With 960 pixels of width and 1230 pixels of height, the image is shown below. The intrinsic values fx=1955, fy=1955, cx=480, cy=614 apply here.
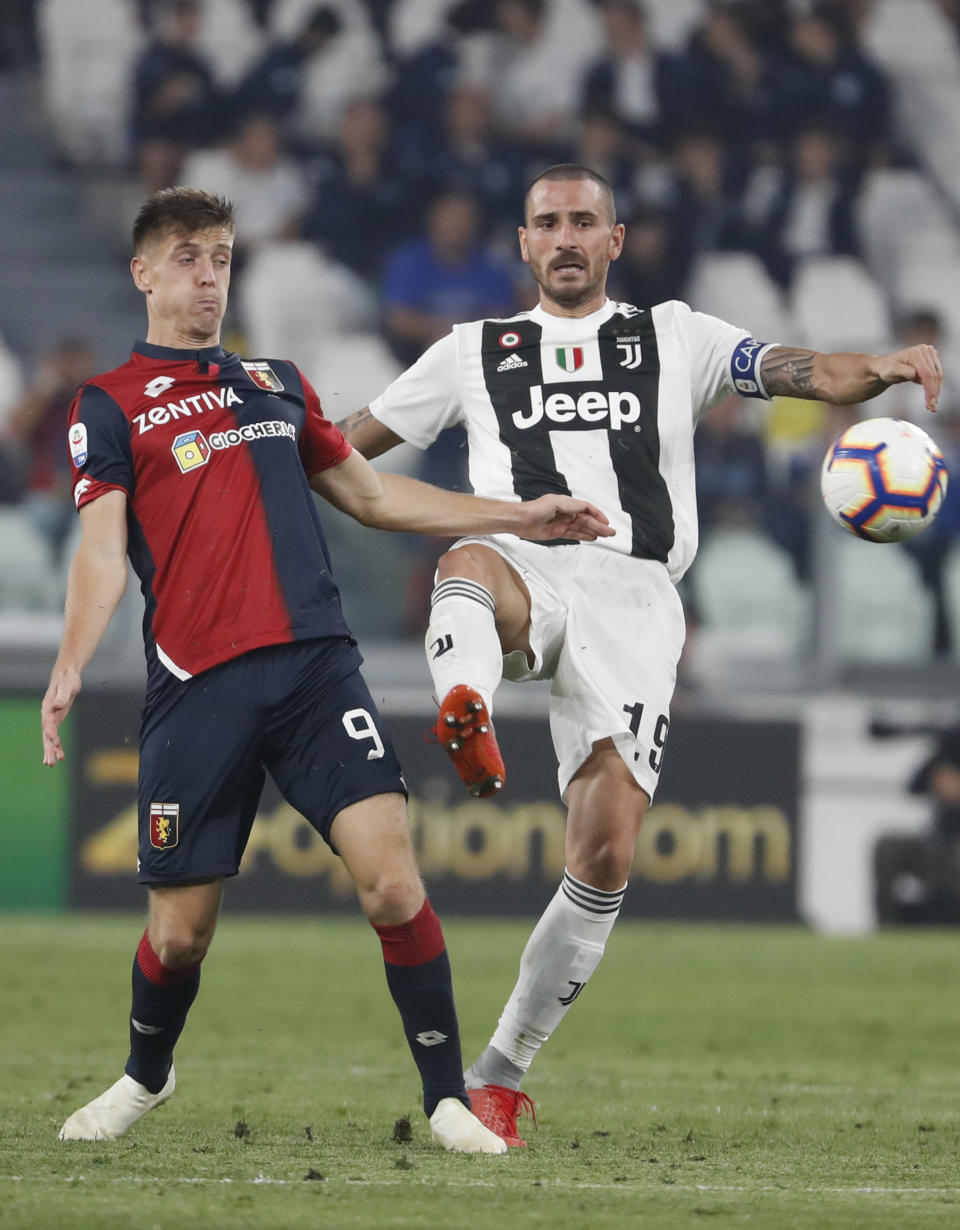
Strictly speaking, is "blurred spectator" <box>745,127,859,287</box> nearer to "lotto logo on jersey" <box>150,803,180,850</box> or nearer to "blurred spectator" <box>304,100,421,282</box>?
"blurred spectator" <box>304,100,421,282</box>

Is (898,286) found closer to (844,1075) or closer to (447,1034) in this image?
(844,1075)

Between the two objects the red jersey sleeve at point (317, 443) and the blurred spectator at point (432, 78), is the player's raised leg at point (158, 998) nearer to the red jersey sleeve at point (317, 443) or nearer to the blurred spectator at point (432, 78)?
the red jersey sleeve at point (317, 443)

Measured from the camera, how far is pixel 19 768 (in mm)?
11859

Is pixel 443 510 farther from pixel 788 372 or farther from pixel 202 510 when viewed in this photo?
pixel 788 372

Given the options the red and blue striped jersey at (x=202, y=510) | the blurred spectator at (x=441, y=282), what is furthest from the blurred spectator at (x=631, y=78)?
the red and blue striped jersey at (x=202, y=510)

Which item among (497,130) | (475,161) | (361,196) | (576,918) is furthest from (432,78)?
(576,918)

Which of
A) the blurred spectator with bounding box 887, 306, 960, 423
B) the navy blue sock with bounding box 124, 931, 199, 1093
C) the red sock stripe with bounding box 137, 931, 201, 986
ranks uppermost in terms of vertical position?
the blurred spectator with bounding box 887, 306, 960, 423

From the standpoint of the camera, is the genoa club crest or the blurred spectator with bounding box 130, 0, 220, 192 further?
the blurred spectator with bounding box 130, 0, 220, 192

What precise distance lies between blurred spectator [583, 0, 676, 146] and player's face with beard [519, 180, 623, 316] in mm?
10683

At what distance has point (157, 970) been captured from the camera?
4832mm

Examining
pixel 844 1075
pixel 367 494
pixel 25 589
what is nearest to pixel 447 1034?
pixel 367 494

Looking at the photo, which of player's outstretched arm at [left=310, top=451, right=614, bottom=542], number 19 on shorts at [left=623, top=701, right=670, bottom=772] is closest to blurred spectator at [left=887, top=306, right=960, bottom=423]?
number 19 on shorts at [left=623, top=701, right=670, bottom=772]

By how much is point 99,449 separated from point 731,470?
8864 mm

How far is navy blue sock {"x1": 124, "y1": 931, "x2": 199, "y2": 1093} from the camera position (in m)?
4.85
